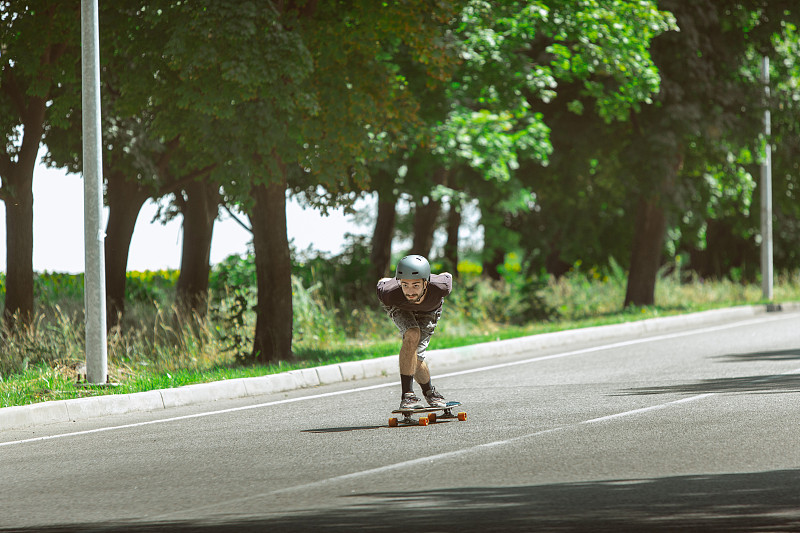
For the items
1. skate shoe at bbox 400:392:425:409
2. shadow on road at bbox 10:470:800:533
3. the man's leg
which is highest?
the man's leg

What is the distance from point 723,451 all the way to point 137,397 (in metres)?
6.45

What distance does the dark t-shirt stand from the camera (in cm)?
934

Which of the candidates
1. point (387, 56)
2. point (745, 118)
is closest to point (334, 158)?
point (387, 56)

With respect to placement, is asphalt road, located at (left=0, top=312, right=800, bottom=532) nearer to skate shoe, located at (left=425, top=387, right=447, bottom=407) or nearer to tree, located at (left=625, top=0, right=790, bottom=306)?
skate shoe, located at (left=425, top=387, right=447, bottom=407)

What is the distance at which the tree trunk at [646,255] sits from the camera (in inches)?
1097

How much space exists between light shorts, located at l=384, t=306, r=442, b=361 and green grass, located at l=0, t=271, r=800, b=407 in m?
3.87

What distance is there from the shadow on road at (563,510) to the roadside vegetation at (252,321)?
20.5 ft

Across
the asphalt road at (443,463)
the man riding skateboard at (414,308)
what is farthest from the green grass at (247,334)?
the man riding skateboard at (414,308)

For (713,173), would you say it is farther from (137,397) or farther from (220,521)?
(220,521)

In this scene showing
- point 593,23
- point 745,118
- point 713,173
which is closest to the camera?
point 593,23

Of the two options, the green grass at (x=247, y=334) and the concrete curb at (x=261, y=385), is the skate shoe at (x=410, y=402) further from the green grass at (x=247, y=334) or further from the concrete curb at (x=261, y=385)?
the green grass at (x=247, y=334)

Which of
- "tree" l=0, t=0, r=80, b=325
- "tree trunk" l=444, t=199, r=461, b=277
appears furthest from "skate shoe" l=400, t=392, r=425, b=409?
"tree trunk" l=444, t=199, r=461, b=277

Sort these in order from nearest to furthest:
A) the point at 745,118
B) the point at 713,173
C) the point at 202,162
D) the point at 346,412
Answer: the point at 346,412
the point at 202,162
the point at 745,118
the point at 713,173

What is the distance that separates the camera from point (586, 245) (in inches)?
1379
